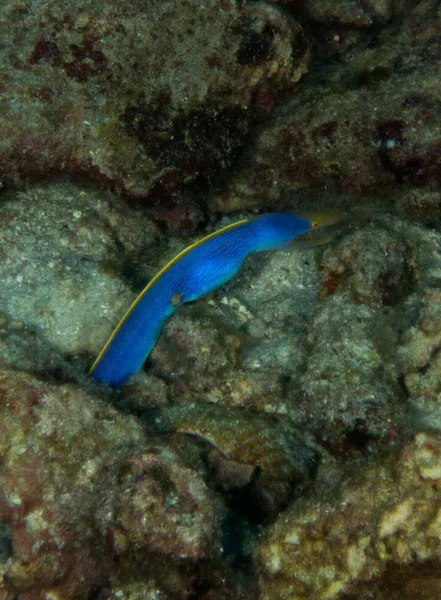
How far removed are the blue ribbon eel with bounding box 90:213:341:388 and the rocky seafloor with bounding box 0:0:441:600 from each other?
128 millimetres

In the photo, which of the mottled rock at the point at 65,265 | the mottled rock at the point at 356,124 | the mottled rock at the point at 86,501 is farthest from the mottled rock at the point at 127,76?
the mottled rock at the point at 86,501

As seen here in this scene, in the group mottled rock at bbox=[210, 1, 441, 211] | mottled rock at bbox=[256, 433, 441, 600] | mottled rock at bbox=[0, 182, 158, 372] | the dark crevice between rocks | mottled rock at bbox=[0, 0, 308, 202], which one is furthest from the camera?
mottled rock at bbox=[210, 1, 441, 211]

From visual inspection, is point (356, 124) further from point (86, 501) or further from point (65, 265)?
point (86, 501)

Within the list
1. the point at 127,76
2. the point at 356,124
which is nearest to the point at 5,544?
the point at 127,76

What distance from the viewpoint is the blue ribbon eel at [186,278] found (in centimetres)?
327

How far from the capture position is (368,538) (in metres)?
2.25

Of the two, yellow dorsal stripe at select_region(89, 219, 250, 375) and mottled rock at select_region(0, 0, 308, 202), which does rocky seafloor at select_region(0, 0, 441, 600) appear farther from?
yellow dorsal stripe at select_region(89, 219, 250, 375)

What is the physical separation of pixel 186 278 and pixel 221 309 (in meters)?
0.55

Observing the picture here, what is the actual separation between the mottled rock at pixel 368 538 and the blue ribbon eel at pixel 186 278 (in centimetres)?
154

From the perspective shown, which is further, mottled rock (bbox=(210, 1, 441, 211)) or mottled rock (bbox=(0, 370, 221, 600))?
mottled rock (bbox=(210, 1, 441, 211))

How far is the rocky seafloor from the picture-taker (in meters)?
2.34

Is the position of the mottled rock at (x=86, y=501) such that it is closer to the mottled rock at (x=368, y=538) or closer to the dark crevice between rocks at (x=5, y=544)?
the dark crevice between rocks at (x=5, y=544)

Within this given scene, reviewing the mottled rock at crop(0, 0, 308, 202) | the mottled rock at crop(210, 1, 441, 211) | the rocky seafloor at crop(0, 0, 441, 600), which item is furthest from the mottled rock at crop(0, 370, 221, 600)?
the mottled rock at crop(210, 1, 441, 211)

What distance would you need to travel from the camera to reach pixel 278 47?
3.34 metres
